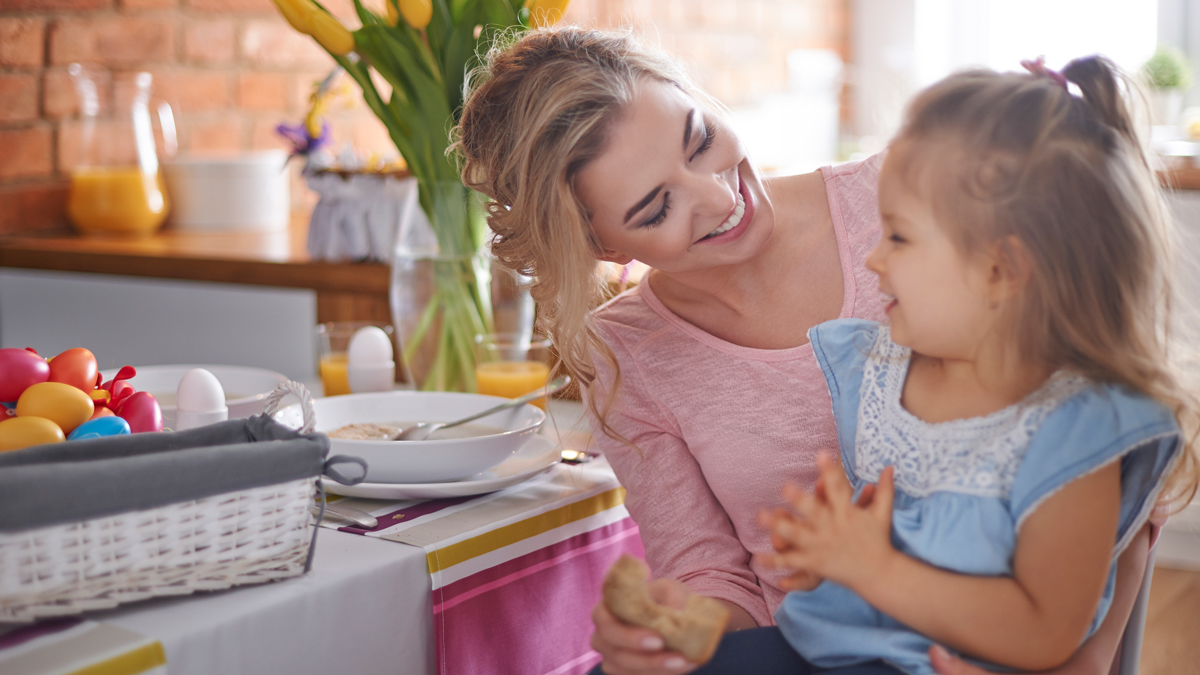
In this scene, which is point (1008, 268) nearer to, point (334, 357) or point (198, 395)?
point (198, 395)

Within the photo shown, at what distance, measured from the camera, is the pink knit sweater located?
0.98 m

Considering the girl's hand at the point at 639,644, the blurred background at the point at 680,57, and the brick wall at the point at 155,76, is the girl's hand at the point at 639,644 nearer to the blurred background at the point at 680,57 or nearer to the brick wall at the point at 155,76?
the blurred background at the point at 680,57

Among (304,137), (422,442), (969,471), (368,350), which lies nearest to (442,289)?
(368,350)

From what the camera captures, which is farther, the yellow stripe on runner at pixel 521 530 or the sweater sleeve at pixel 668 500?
the sweater sleeve at pixel 668 500

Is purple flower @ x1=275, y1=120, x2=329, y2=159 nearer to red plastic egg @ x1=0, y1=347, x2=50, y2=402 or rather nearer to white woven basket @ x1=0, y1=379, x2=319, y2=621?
red plastic egg @ x1=0, y1=347, x2=50, y2=402

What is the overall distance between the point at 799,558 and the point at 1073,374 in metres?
0.21

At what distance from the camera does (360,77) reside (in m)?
1.30

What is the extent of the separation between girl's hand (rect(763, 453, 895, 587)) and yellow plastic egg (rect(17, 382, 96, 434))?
55 cm

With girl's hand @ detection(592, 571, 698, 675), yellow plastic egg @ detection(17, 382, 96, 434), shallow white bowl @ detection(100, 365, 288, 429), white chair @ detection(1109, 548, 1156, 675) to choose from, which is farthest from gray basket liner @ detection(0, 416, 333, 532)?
white chair @ detection(1109, 548, 1156, 675)

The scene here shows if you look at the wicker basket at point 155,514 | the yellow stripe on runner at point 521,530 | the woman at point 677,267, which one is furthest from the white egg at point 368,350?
the wicker basket at point 155,514

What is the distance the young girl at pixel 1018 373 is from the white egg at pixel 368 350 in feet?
2.34

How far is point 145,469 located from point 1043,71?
25.5 inches

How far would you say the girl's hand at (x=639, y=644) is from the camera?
0.69 metres

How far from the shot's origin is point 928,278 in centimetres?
68
